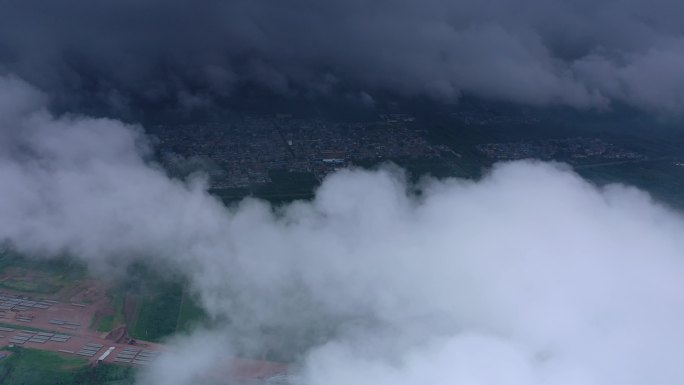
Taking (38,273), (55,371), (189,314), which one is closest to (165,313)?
(189,314)

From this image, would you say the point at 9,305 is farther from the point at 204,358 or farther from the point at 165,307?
the point at 204,358

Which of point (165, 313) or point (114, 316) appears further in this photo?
point (165, 313)

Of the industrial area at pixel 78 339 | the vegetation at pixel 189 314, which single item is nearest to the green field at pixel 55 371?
the industrial area at pixel 78 339

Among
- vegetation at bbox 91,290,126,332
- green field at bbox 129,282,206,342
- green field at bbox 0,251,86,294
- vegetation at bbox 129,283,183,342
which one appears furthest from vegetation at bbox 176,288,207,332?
green field at bbox 0,251,86,294

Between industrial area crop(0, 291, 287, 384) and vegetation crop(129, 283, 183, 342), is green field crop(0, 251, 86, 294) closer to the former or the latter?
industrial area crop(0, 291, 287, 384)

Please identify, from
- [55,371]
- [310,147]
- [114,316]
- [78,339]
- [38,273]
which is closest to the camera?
[55,371]

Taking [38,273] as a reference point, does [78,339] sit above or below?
below

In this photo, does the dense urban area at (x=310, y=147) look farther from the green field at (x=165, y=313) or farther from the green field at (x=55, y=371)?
the green field at (x=55, y=371)

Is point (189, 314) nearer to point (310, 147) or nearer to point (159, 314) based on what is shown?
point (159, 314)

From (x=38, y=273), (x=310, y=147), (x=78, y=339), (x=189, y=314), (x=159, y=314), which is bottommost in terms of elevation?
(x=78, y=339)
